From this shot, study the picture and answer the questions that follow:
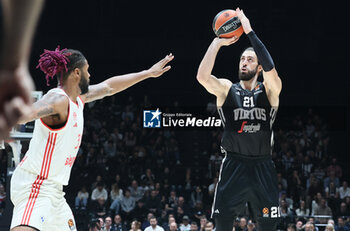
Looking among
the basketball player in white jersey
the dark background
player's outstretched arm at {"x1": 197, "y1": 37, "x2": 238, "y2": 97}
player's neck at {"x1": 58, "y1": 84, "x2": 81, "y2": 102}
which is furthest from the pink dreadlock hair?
the dark background

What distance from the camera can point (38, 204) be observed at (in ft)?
14.7

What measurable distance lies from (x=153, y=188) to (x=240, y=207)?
9396mm

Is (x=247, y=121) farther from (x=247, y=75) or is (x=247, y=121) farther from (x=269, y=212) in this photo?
(x=269, y=212)

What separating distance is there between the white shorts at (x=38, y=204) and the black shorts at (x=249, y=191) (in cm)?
200

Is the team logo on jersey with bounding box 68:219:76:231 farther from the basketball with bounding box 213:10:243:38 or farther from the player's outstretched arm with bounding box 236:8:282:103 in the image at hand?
the basketball with bounding box 213:10:243:38

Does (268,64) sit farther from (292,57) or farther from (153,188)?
(292,57)

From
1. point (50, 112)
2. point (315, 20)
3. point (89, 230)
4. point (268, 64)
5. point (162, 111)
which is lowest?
point (89, 230)

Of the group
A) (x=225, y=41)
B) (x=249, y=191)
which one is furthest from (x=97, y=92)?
(x=249, y=191)

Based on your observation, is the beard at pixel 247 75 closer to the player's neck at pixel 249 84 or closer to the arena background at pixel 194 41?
the player's neck at pixel 249 84

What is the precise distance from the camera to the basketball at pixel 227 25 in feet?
20.8

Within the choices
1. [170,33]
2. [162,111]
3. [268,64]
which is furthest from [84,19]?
[268,64]

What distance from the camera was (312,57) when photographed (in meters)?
19.4

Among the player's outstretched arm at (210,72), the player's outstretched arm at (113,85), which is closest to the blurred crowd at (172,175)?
the player's outstretched arm at (210,72)

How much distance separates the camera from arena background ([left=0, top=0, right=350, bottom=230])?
763 inches
